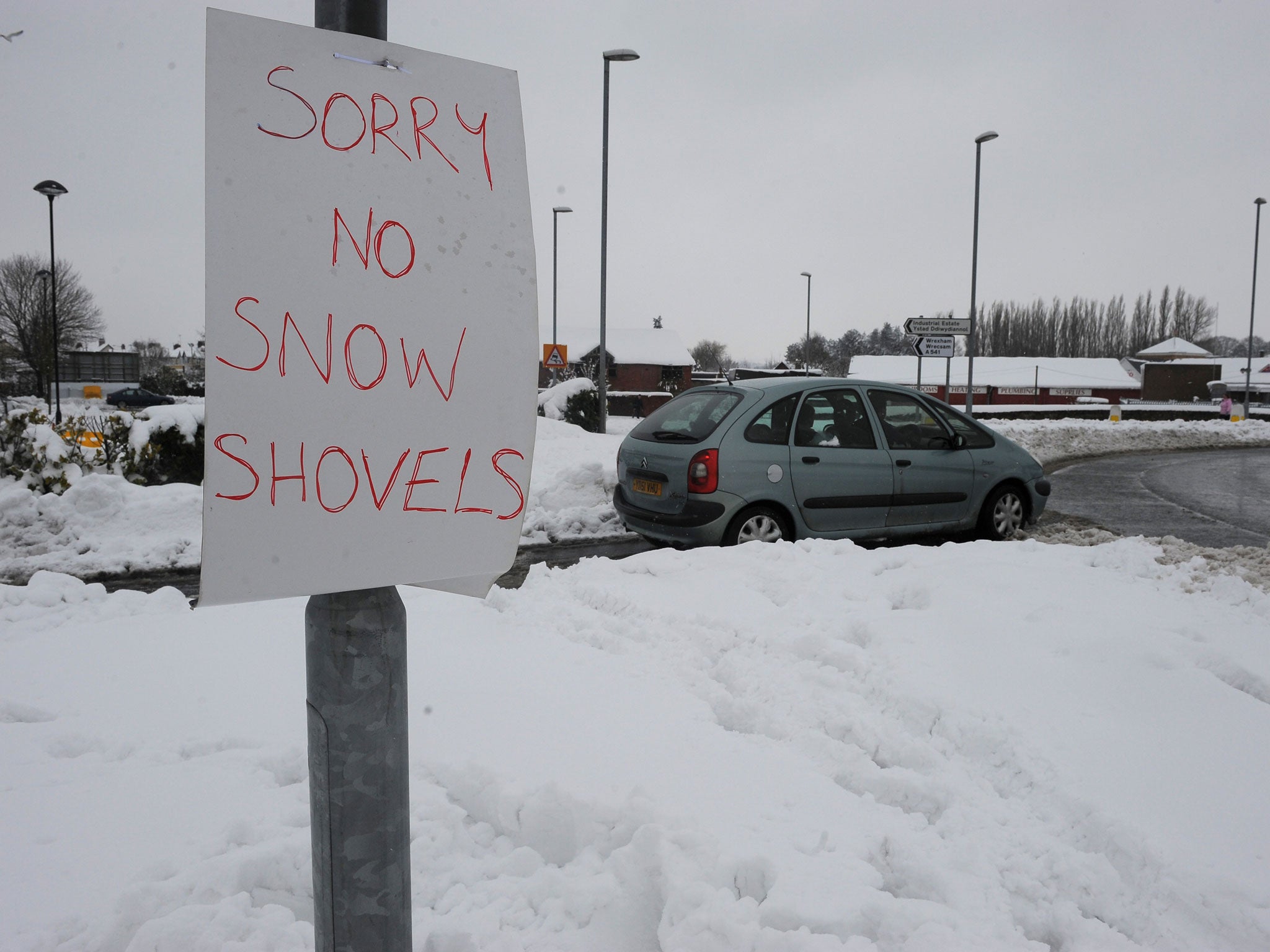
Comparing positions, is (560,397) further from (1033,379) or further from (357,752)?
(1033,379)

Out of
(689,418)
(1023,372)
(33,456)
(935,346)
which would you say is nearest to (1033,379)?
Result: (1023,372)

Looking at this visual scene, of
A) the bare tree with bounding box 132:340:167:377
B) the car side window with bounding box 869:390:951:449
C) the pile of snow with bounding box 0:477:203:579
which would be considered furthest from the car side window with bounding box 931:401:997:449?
the bare tree with bounding box 132:340:167:377

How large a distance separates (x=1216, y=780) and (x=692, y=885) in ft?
6.10

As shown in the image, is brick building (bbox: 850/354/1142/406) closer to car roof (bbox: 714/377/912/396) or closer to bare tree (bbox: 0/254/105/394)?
bare tree (bbox: 0/254/105/394)

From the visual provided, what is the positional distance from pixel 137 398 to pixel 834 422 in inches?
1990

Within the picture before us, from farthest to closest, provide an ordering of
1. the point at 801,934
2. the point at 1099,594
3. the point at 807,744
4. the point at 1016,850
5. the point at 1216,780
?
the point at 1099,594 < the point at 807,744 < the point at 1216,780 < the point at 1016,850 < the point at 801,934

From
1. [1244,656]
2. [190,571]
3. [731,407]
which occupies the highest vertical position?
[731,407]

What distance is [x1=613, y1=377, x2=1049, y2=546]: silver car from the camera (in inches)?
262

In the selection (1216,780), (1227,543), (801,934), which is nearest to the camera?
(801,934)

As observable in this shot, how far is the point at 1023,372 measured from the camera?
77000 mm

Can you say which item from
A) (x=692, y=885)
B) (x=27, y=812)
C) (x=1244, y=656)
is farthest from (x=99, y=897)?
(x=1244, y=656)

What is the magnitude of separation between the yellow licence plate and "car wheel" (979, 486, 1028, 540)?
331 cm

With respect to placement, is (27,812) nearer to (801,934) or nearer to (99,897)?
(99,897)

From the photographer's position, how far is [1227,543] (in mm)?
8391
